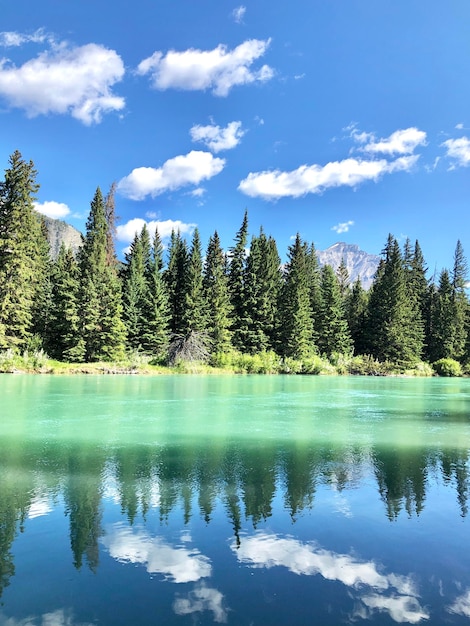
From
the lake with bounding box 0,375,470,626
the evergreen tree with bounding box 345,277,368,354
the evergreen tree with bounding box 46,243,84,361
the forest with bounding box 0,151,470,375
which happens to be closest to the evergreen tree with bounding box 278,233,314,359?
the forest with bounding box 0,151,470,375

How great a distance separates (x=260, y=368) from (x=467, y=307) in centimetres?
3159

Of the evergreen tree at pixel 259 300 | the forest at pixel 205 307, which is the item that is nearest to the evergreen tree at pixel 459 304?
the forest at pixel 205 307

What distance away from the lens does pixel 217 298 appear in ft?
155

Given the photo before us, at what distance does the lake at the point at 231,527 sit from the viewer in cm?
350

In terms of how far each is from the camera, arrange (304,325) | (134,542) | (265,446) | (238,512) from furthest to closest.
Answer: (304,325) < (265,446) < (238,512) < (134,542)

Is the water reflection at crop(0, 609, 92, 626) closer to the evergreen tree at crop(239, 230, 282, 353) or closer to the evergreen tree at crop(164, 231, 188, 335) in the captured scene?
the evergreen tree at crop(164, 231, 188, 335)

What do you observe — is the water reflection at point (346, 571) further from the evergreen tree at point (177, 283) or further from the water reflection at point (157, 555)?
the evergreen tree at point (177, 283)

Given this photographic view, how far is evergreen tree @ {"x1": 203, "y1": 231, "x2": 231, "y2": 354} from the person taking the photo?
45.9 metres

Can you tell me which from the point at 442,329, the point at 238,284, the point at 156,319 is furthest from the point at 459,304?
the point at 156,319

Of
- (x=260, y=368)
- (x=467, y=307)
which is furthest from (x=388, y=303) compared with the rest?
(x=260, y=368)

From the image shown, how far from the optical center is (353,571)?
409cm

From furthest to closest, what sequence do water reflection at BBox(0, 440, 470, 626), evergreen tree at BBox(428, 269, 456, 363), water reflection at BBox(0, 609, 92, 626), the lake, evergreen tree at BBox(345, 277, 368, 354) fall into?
1. evergreen tree at BBox(345, 277, 368, 354)
2. evergreen tree at BBox(428, 269, 456, 363)
3. water reflection at BBox(0, 440, 470, 626)
4. the lake
5. water reflection at BBox(0, 609, 92, 626)

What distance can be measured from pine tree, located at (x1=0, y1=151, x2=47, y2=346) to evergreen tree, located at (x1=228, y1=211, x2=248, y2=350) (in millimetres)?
20696

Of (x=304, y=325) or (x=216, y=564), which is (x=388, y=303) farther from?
(x=216, y=564)
